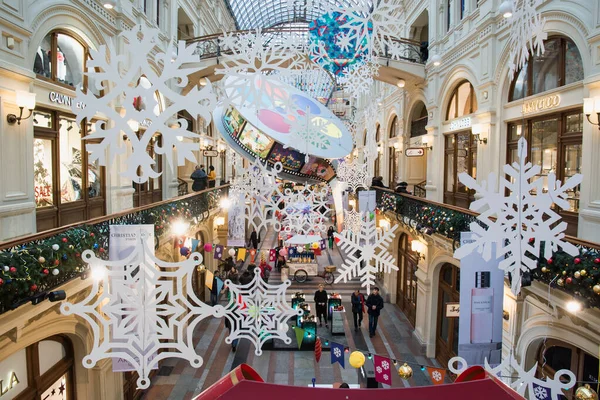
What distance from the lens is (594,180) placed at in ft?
19.8

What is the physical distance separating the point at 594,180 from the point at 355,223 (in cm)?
372

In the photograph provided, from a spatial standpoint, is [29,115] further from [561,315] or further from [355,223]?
[561,315]

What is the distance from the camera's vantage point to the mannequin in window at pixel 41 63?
6.73 m

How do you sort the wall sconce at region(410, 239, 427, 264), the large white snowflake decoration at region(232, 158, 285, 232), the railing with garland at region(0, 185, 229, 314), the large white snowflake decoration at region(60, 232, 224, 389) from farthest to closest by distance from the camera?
the wall sconce at region(410, 239, 427, 264) < the large white snowflake decoration at region(232, 158, 285, 232) < the railing with garland at region(0, 185, 229, 314) < the large white snowflake decoration at region(60, 232, 224, 389)

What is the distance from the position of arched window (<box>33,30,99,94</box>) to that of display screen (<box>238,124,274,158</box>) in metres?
3.60

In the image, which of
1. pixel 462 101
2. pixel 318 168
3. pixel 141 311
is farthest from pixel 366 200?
pixel 462 101

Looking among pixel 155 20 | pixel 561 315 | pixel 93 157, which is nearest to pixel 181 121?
pixel 93 157

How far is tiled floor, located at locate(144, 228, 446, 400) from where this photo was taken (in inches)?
387

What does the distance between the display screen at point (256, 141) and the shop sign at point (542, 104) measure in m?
5.48

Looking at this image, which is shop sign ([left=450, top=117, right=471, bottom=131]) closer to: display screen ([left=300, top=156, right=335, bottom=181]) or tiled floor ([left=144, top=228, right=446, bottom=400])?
display screen ([left=300, top=156, right=335, bottom=181])

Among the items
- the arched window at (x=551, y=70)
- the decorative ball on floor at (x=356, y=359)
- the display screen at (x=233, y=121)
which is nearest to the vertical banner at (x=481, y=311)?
the decorative ball on floor at (x=356, y=359)

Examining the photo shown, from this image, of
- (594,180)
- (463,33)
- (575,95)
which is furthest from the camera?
(463,33)

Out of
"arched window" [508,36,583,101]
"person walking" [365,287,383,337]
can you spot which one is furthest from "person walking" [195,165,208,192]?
"arched window" [508,36,583,101]

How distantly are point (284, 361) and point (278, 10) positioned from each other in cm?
895
